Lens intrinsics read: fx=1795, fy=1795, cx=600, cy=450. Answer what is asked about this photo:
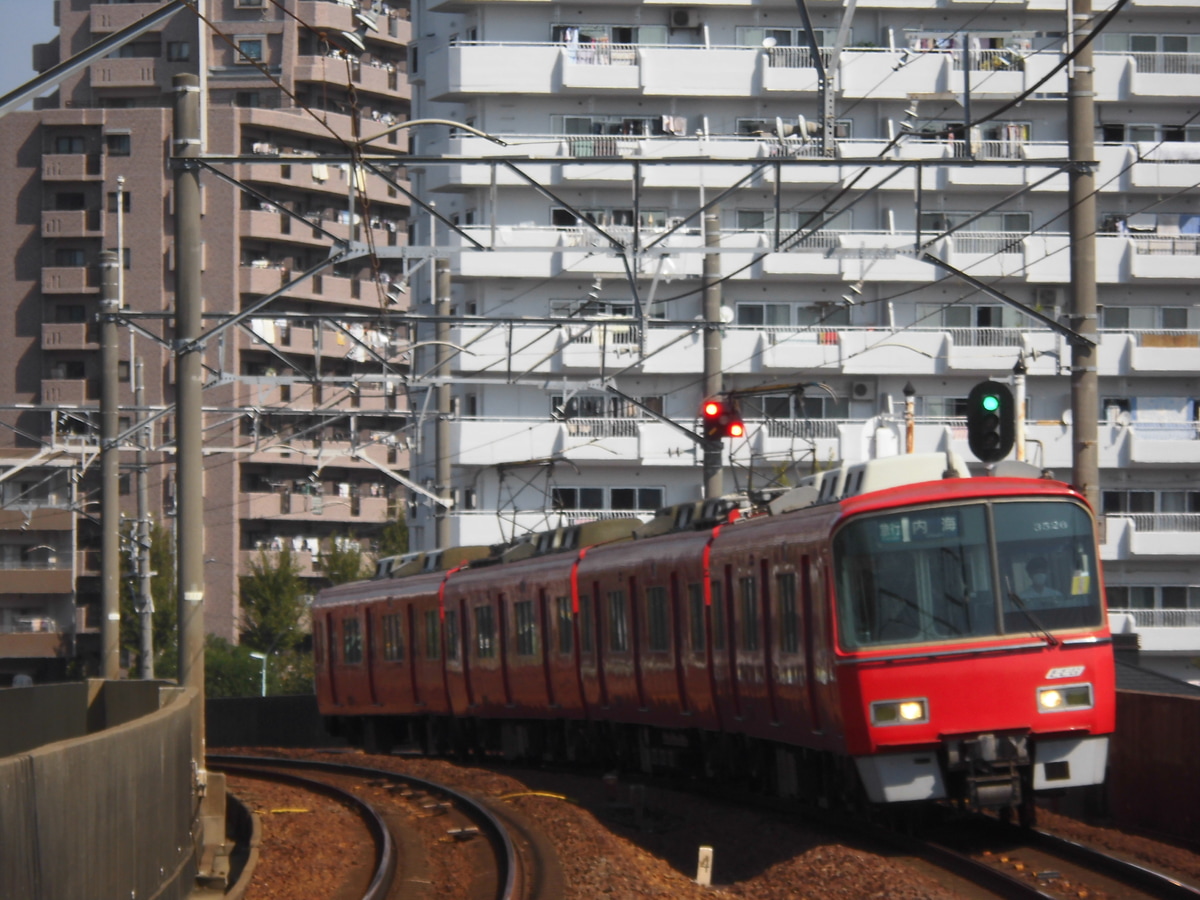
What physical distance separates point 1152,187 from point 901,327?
7.53m

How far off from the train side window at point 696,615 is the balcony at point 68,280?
48576mm

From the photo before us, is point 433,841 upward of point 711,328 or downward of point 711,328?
downward

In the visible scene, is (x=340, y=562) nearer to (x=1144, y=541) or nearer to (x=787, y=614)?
(x=1144, y=541)

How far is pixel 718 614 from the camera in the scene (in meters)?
14.3

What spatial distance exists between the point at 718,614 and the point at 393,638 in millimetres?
11287

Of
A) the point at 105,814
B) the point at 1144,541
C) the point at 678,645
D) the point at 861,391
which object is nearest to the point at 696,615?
the point at 678,645

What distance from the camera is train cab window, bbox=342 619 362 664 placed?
26.4 m

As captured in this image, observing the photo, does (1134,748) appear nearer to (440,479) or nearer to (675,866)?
(675,866)

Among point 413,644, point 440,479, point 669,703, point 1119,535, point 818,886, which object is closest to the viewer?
point 818,886

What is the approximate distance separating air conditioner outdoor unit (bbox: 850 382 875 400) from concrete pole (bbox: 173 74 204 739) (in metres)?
32.8

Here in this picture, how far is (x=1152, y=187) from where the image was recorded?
46.7 m

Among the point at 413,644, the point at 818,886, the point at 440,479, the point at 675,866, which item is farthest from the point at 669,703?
the point at 440,479

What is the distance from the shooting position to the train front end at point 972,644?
1080cm

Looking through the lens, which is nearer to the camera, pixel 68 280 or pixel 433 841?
pixel 433 841
